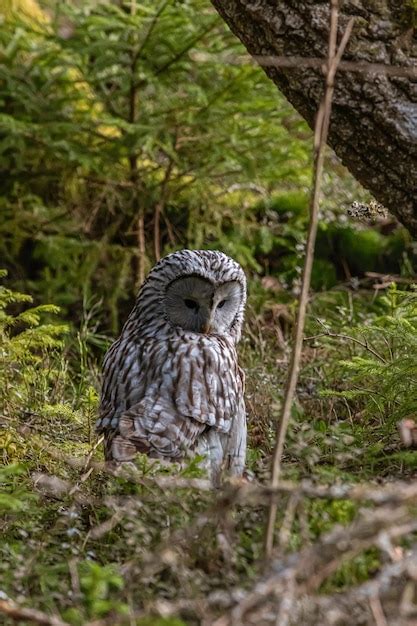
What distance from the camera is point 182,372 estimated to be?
498 centimetres

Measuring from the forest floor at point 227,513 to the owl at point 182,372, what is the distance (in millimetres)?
215

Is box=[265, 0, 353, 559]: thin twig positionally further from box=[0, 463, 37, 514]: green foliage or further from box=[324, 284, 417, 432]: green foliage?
box=[324, 284, 417, 432]: green foliage

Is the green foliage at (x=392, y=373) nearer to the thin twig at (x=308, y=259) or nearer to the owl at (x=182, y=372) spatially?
the owl at (x=182, y=372)

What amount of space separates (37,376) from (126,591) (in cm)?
277

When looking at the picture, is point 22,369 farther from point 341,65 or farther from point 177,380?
point 341,65

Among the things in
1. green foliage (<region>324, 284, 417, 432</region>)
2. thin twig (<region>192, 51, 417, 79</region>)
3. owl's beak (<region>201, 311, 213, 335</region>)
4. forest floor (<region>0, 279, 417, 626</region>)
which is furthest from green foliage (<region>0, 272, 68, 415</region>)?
thin twig (<region>192, 51, 417, 79</region>)

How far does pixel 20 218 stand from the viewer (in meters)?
8.93

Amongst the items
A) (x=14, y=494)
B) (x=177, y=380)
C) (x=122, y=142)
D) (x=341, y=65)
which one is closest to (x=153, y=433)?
(x=177, y=380)

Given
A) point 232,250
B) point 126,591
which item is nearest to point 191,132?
point 232,250

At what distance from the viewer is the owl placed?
471cm

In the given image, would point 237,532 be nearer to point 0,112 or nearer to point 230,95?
point 230,95

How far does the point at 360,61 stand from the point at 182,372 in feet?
5.34

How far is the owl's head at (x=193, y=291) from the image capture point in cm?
533

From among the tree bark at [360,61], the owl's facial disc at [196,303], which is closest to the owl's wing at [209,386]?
the owl's facial disc at [196,303]
